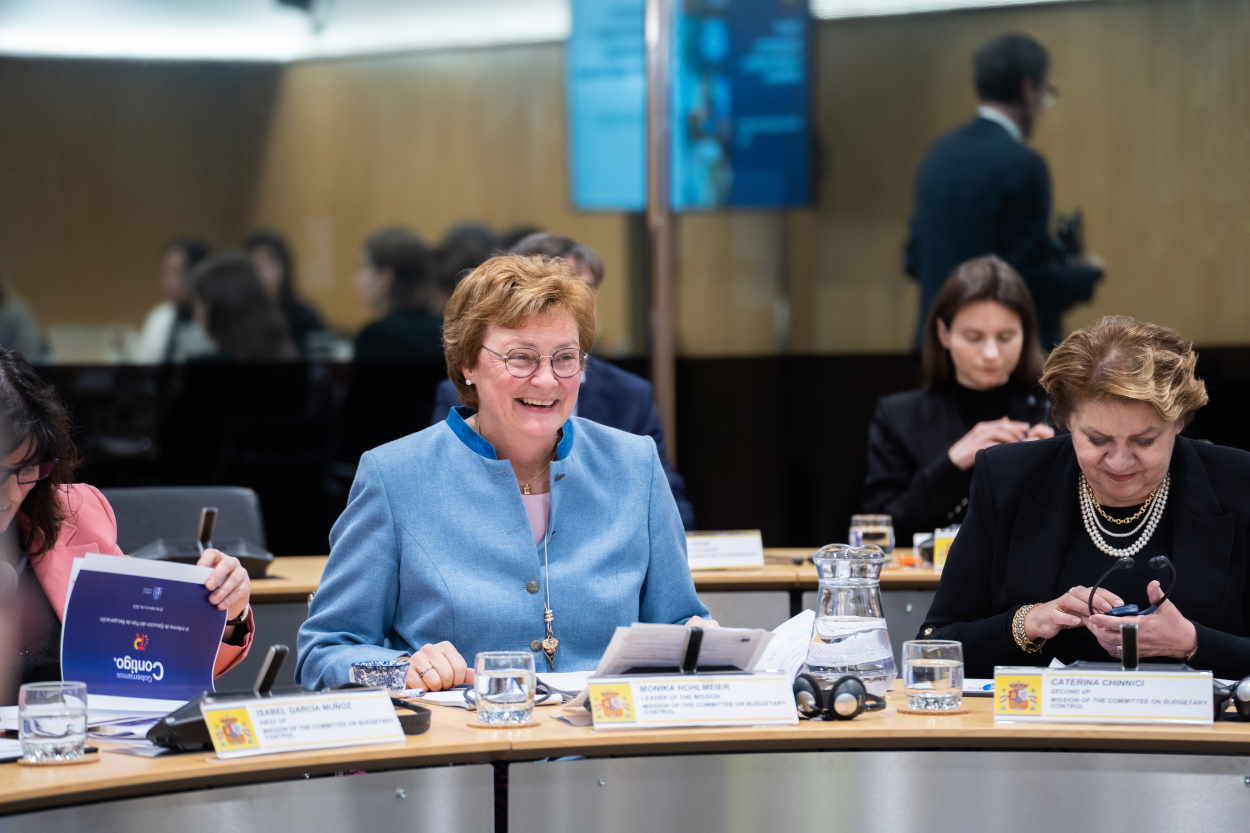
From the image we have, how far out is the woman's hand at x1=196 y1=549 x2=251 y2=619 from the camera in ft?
A: 7.73

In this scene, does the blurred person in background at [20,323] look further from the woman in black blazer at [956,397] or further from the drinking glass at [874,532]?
the drinking glass at [874,532]

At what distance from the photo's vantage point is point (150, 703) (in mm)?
2340

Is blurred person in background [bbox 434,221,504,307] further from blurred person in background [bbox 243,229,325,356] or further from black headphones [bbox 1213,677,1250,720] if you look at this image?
black headphones [bbox 1213,677,1250,720]

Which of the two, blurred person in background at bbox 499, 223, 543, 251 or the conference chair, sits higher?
blurred person in background at bbox 499, 223, 543, 251

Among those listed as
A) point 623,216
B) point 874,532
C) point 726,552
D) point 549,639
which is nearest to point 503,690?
point 549,639

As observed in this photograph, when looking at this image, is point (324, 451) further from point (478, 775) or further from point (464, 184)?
point (478, 775)

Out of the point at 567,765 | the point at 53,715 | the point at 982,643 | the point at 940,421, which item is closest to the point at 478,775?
the point at 567,765

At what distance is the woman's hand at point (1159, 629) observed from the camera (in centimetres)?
248

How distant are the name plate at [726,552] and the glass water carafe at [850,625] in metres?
1.46

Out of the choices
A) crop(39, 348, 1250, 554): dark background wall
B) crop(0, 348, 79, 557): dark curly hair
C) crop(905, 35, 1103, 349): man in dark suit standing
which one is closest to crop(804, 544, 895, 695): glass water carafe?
crop(0, 348, 79, 557): dark curly hair

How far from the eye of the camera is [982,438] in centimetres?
435

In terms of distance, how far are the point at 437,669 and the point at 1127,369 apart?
118 cm

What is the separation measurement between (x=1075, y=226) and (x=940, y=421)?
6.00 feet

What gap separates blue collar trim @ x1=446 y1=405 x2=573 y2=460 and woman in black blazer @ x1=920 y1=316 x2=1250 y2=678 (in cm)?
69
